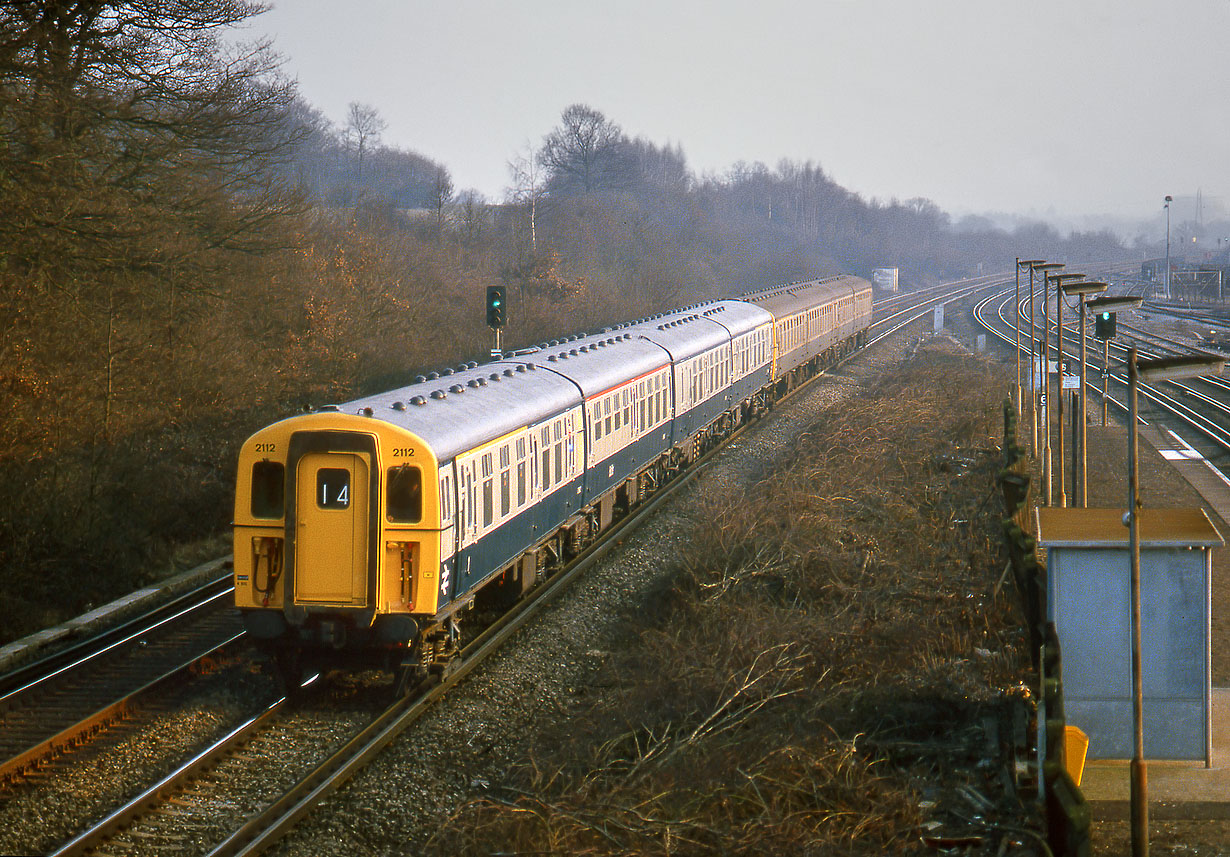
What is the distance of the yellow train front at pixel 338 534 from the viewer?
34.7ft

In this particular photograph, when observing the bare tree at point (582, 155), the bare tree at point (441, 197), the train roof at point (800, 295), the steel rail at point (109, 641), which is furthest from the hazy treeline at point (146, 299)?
the bare tree at point (582, 155)

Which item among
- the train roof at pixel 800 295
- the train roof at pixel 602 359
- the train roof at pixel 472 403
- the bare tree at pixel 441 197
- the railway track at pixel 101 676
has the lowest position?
the railway track at pixel 101 676

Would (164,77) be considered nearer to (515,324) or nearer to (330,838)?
(330,838)

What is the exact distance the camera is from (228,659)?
40.7ft

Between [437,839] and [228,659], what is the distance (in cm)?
515

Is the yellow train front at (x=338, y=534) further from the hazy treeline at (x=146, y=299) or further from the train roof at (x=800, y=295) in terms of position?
the train roof at (x=800, y=295)

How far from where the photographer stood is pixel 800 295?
39406 mm

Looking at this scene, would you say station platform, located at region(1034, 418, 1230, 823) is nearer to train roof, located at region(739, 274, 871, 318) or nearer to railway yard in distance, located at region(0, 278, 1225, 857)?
railway yard in distance, located at region(0, 278, 1225, 857)

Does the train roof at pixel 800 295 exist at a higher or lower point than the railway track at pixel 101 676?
higher

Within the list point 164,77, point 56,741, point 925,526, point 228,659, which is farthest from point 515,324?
point 56,741

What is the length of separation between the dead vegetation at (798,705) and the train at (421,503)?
5.60 ft

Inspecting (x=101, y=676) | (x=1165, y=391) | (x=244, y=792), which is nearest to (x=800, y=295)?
(x=1165, y=391)

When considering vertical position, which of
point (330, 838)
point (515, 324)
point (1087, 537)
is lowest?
point (330, 838)

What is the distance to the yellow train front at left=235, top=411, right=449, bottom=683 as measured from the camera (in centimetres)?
1056
